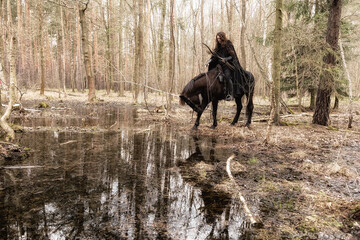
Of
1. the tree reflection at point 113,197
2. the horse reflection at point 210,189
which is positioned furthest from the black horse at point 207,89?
the tree reflection at point 113,197

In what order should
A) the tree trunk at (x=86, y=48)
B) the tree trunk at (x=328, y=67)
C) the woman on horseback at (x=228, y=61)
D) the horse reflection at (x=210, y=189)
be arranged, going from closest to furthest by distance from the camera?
the horse reflection at (x=210, y=189) < the woman on horseback at (x=228, y=61) < the tree trunk at (x=328, y=67) < the tree trunk at (x=86, y=48)

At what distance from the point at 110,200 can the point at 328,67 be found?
26.5ft

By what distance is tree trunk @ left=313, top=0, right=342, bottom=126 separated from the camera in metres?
7.19

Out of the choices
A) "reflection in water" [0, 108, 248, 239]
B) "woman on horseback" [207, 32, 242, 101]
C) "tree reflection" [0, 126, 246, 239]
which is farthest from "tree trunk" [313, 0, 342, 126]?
"reflection in water" [0, 108, 248, 239]

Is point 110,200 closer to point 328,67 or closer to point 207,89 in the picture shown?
point 207,89

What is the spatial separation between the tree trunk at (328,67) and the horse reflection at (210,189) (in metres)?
5.31

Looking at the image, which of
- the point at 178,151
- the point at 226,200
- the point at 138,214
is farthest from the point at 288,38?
the point at 138,214

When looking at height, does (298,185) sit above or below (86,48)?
below

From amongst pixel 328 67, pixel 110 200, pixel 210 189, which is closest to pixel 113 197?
pixel 110 200

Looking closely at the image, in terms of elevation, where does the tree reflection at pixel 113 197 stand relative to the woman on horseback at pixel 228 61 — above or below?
below

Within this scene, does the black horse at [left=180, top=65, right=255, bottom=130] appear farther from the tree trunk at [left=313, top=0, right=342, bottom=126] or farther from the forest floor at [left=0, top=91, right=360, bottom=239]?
the tree trunk at [left=313, top=0, right=342, bottom=126]

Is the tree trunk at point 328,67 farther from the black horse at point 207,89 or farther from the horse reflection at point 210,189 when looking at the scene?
the horse reflection at point 210,189

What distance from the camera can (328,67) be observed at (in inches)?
289

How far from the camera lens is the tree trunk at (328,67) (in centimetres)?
719
